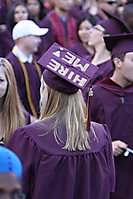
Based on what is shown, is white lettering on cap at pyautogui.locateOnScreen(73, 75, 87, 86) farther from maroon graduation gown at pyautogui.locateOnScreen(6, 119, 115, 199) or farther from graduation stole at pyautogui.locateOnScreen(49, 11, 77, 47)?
graduation stole at pyautogui.locateOnScreen(49, 11, 77, 47)

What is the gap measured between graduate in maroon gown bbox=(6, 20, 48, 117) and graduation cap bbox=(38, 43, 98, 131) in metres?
2.22

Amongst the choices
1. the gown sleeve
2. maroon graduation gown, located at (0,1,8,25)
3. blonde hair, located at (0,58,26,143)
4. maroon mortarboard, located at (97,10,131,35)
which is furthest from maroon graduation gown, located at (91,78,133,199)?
maroon graduation gown, located at (0,1,8,25)

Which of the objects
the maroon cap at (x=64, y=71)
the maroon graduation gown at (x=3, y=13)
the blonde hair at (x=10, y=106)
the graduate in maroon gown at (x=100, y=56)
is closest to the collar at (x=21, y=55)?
the graduate in maroon gown at (x=100, y=56)

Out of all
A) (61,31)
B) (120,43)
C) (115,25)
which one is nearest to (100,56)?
(115,25)

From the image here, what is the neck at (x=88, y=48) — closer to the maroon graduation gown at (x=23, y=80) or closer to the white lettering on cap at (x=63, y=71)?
the maroon graduation gown at (x=23, y=80)

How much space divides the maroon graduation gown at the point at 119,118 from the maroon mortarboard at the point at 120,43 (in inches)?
12.6

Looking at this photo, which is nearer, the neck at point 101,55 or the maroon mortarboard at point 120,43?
the maroon mortarboard at point 120,43

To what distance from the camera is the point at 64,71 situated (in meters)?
1.80

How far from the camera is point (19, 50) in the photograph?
4199 mm

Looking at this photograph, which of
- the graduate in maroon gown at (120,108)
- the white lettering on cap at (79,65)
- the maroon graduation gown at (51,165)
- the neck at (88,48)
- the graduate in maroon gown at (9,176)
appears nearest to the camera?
the graduate in maroon gown at (9,176)

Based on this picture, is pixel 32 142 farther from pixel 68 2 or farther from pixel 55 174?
pixel 68 2

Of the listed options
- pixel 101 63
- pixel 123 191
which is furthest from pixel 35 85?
pixel 123 191

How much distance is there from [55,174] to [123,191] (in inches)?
52.0

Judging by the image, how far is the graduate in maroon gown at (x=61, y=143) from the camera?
177cm
